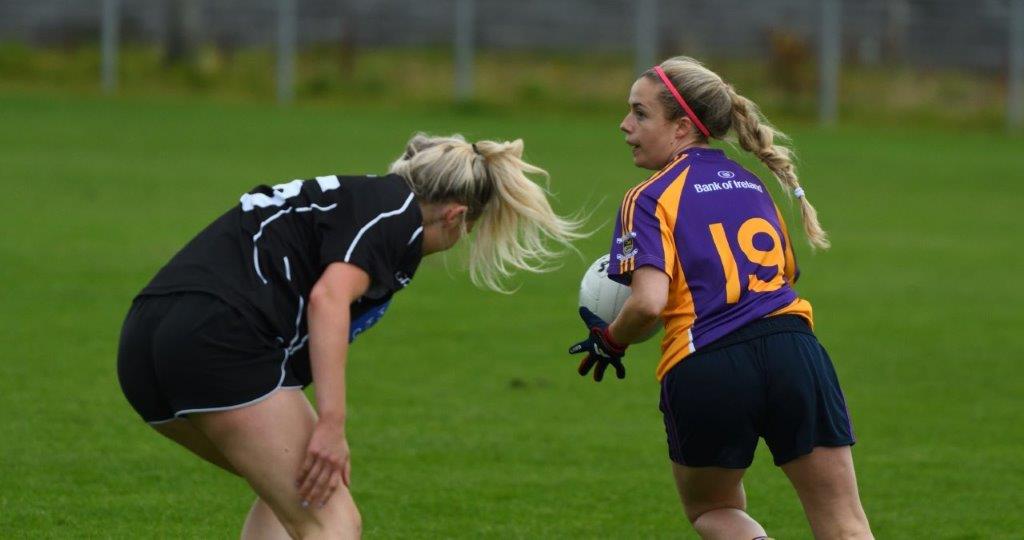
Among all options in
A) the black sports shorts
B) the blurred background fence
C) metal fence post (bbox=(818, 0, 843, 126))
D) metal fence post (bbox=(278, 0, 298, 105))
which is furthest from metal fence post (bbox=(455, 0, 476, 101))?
the black sports shorts

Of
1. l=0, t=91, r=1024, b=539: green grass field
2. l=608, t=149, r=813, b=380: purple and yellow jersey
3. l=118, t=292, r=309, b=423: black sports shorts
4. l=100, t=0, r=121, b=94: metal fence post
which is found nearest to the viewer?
l=118, t=292, r=309, b=423: black sports shorts

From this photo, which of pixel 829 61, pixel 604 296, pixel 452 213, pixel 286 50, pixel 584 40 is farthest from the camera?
pixel 584 40

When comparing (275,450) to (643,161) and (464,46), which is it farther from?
(464,46)

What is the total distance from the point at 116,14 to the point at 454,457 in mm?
26106

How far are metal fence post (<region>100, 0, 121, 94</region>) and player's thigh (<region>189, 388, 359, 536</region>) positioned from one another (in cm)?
2740

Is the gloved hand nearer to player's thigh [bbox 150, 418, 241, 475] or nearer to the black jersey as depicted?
the black jersey

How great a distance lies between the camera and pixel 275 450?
4.14 metres

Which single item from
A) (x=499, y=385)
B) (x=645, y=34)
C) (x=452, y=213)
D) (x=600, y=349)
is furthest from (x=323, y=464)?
(x=645, y=34)

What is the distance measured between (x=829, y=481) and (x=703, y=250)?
0.78 m

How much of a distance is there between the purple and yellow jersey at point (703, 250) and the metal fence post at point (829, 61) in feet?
88.3

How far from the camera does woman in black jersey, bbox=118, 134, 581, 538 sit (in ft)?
13.5

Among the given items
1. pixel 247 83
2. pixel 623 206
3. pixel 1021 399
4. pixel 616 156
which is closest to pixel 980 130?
pixel 616 156

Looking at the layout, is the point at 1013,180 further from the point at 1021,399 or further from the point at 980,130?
the point at 1021,399

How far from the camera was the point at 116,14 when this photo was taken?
3142 centimetres
